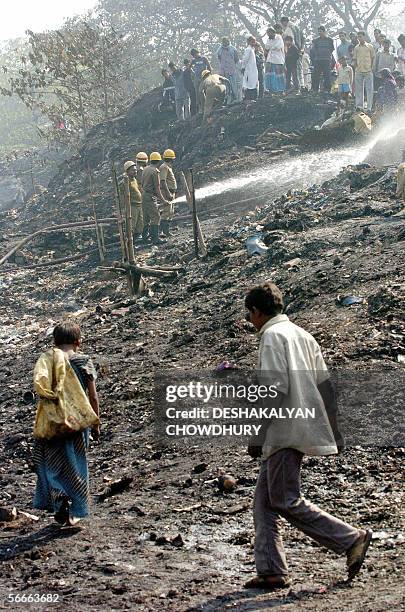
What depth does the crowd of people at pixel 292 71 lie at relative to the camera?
21.7 meters

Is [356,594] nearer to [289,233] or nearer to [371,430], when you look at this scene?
[371,430]

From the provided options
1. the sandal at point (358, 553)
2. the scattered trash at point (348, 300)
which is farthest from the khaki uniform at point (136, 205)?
the sandal at point (358, 553)

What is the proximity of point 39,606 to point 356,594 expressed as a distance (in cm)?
149

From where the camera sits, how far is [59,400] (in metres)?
5.47

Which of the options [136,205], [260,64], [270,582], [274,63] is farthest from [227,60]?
[270,582]

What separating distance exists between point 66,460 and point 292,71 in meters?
20.2

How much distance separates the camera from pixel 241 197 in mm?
19734

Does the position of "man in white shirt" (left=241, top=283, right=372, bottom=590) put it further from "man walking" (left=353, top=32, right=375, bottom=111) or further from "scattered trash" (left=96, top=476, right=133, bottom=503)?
"man walking" (left=353, top=32, right=375, bottom=111)

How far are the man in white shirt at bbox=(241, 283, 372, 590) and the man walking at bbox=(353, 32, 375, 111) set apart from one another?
17.3 metres

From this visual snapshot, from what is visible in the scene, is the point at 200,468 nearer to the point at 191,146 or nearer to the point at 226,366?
the point at 226,366

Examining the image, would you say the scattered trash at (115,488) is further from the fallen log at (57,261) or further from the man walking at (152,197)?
the fallen log at (57,261)

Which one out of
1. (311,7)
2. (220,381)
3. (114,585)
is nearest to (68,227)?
(220,381)

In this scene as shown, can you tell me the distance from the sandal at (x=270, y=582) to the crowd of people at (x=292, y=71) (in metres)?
17.7

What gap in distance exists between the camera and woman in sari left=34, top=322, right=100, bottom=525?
18.3ft
